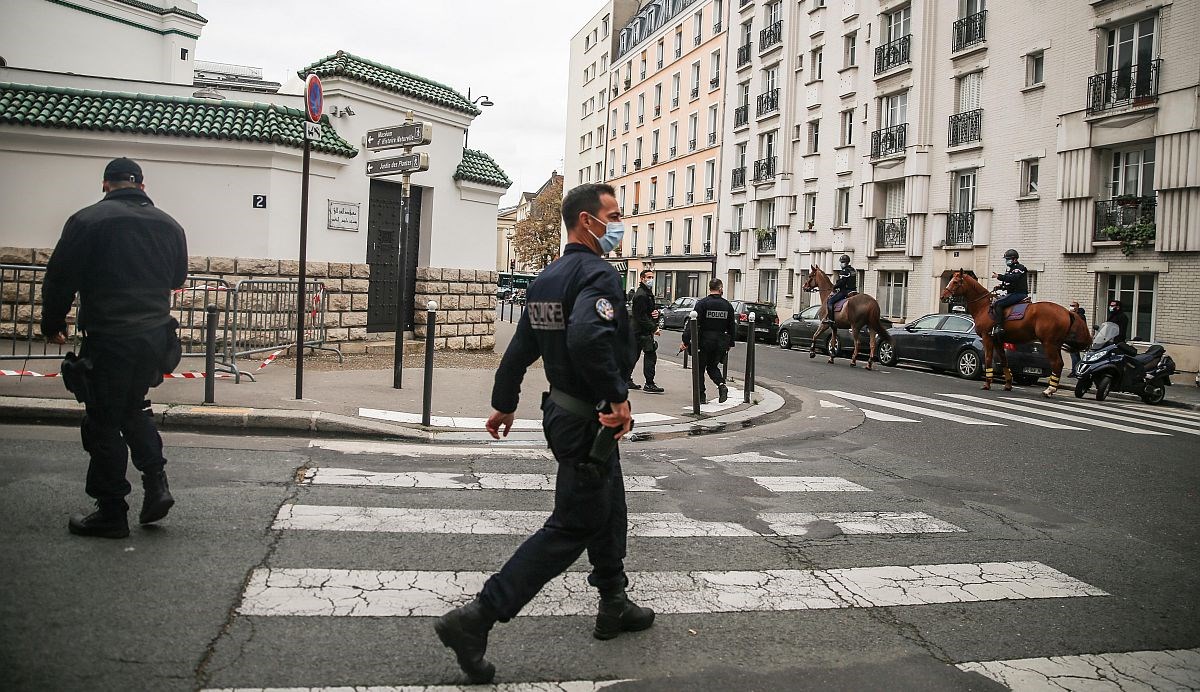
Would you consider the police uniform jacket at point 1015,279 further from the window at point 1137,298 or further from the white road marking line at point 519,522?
the white road marking line at point 519,522

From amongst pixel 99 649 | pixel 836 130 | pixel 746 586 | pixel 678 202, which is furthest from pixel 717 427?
pixel 678 202

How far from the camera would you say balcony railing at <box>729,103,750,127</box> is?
42.6m

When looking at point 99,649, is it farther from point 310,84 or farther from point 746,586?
point 310,84

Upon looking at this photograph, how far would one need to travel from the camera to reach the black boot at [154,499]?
4672 millimetres

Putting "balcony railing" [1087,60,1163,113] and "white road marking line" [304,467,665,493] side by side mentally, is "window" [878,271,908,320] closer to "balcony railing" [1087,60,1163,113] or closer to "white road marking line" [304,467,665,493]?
"balcony railing" [1087,60,1163,113]

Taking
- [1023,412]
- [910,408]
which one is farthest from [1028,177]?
[910,408]

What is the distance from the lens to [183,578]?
13.1 ft

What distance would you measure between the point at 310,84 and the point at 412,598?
7.14 metres

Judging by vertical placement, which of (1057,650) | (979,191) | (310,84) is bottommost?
(1057,650)

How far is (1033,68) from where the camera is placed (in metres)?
24.7

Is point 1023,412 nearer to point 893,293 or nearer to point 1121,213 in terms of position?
point 1121,213

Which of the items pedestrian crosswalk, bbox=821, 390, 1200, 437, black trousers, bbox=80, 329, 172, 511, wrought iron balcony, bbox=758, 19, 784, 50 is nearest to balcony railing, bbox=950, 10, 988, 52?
wrought iron balcony, bbox=758, 19, 784, 50

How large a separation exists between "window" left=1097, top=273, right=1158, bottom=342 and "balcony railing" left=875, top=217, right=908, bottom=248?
330 inches

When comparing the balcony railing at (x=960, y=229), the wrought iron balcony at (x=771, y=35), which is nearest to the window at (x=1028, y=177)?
the balcony railing at (x=960, y=229)
